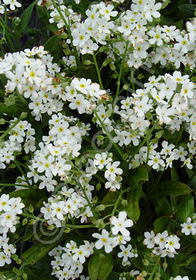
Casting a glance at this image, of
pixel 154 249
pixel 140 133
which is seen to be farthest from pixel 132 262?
pixel 140 133

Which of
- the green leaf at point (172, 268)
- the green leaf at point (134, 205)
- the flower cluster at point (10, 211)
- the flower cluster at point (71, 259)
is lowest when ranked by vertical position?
the green leaf at point (172, 268)

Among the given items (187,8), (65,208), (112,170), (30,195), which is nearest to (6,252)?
(30,195)

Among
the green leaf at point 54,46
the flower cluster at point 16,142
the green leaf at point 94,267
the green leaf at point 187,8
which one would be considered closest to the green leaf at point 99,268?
the green leaf at point 94,267

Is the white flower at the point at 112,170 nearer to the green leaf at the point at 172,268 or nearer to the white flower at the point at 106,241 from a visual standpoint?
A: the white flower at the point at 106,241

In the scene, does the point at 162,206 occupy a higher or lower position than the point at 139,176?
lower

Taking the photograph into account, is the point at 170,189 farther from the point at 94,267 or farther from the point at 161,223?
the point at 94,267

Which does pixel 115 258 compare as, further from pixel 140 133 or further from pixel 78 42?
pixel 78 42
